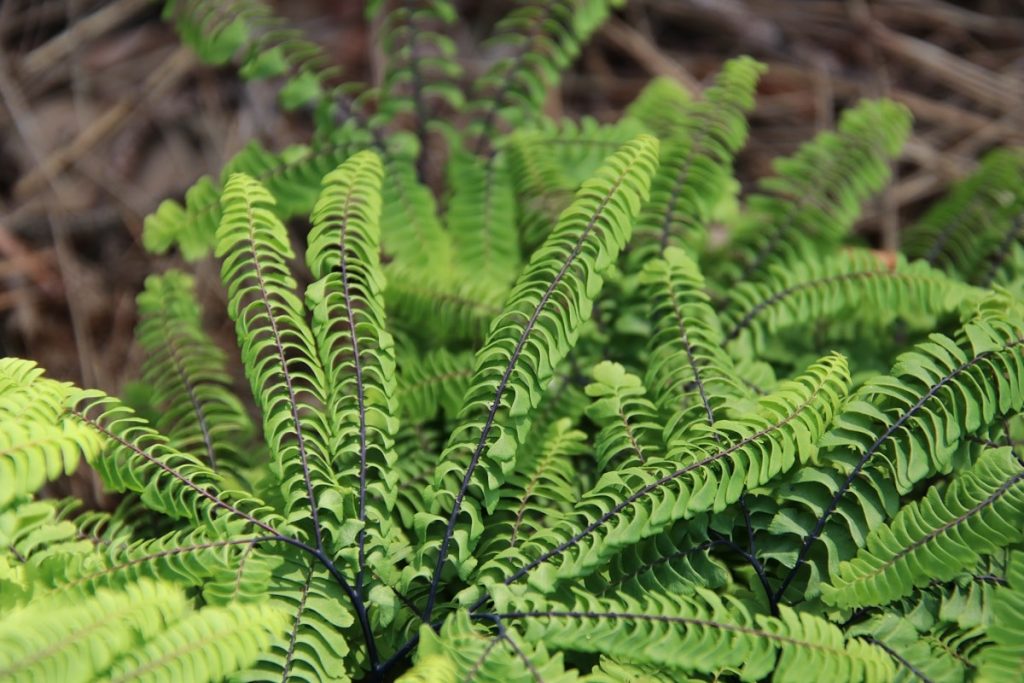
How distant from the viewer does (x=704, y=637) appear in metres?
1.25

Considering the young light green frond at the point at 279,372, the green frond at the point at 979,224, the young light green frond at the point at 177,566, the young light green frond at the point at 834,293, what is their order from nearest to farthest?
the young light green frond at the point at 177,566 < the young light green frond at the point at 279,372 < the young light green frond at the point at 834,293 < the green frond at the point at 979,224

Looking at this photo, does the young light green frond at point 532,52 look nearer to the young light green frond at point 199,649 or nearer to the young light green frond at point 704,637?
the young light green frond at point 704,637

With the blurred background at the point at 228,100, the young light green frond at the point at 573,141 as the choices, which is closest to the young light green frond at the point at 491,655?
the young light green frond at the point at 573,141

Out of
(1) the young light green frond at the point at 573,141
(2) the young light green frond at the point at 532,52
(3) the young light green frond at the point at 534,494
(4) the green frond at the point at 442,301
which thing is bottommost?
(3) the young light green frond at the point at 534,494

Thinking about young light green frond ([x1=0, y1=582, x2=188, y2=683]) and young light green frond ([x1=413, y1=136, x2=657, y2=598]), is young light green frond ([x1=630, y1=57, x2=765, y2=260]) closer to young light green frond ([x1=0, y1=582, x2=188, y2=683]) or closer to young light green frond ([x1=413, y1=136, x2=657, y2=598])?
young light green frond ([x1=413, y1=136, x2=657, y2=598])

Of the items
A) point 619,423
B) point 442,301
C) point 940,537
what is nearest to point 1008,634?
point 940,537

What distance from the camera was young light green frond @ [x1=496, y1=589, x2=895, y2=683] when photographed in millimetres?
1233

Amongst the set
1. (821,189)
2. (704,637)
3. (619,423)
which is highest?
(821,189)

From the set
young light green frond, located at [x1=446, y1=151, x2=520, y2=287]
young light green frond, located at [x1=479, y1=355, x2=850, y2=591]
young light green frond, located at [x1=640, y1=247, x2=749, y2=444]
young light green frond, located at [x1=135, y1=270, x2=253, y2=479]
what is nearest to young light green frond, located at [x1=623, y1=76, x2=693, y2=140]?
young light green frond, located at [x1=446, y1=151, x2=520, y2=287]

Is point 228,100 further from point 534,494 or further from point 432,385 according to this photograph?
point 534,494

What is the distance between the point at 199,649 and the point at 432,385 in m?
0.75

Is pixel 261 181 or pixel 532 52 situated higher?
pixel 532 52

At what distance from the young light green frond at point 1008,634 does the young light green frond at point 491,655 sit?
1.95 ft

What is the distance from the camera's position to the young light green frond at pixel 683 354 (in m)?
1.53
